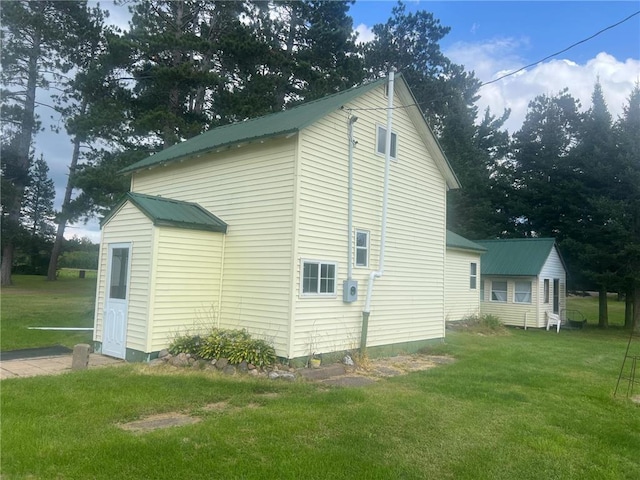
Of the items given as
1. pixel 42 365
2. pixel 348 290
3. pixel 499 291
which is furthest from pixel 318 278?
pixel 499 291

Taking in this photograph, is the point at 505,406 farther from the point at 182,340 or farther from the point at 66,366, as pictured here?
the point at 66,366

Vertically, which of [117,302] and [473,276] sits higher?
[473,276]

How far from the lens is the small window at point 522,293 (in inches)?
807

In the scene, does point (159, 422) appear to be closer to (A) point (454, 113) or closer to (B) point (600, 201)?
(B) point (600, 201)

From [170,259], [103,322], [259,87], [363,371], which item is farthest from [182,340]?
[259,87]

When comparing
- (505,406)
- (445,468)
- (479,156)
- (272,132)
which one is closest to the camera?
(445,468)

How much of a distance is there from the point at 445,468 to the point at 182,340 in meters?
5.64

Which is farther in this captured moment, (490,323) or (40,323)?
(490,323)

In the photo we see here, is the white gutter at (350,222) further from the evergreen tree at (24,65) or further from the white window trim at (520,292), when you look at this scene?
the evergreen tree at (24,65)

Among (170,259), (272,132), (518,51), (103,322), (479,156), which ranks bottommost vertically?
(103,322)

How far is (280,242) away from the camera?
8.85 metres

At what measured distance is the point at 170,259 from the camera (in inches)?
346

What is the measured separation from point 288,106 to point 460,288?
44.6ft

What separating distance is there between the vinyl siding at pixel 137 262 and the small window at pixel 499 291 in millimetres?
17253
